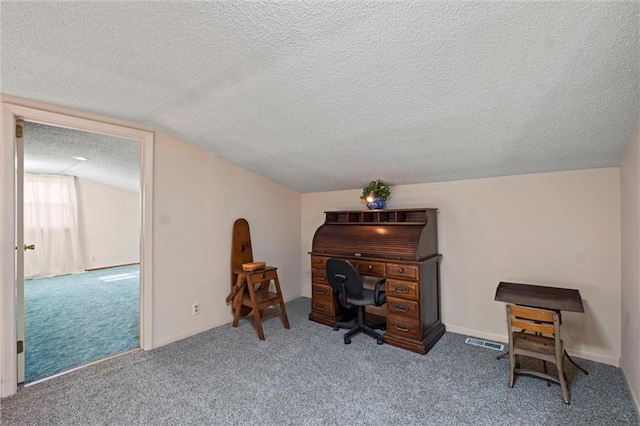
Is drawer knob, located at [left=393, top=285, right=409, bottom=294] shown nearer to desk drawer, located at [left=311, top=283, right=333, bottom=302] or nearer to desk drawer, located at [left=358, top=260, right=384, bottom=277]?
desk drawer, located at [left=358, top=260, right=384, bottom=277]

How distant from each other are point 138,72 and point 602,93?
2637 mm

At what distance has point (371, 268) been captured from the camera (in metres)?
2.95

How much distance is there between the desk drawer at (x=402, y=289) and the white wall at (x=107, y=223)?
7.01m

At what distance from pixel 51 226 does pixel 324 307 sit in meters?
6.35

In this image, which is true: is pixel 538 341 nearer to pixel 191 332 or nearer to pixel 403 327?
pixel 403 327

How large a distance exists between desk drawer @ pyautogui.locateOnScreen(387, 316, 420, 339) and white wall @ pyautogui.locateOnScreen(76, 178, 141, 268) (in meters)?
7.03

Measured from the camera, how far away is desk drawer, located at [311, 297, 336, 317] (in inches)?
127

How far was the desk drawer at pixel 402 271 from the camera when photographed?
266cm

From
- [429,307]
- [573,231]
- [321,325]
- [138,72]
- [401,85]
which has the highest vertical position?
[138,72]

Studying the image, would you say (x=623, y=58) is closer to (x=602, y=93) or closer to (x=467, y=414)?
(x=602, y=93)

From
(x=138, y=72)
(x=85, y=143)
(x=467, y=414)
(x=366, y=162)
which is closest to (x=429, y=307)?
(x=467, y=414)

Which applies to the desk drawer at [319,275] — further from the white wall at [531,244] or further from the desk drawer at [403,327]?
the white wall at [531,244]

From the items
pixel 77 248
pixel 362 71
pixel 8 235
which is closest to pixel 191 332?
pixel 8 235

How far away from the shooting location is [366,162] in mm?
2863
